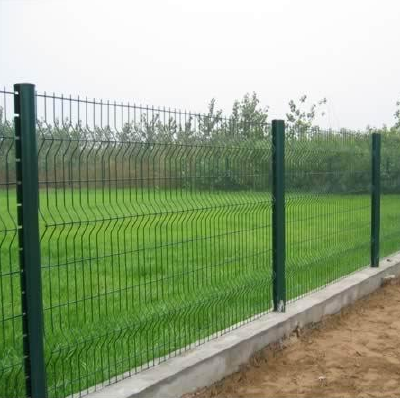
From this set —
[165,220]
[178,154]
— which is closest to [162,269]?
[165,220]

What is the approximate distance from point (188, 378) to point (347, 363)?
1.50 m

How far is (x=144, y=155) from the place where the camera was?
156 inches

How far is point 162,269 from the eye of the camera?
4.68 metres

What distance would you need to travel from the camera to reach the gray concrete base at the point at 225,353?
12.4 ft

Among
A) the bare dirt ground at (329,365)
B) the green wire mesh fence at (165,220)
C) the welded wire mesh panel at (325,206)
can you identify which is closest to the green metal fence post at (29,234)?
the green wire mesh fence at (165,220)

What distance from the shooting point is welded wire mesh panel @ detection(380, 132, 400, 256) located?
849 cm

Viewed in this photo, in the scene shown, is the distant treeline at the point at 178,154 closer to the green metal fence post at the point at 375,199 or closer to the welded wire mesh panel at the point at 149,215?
the welded wire mesh panel at the point at 149,215

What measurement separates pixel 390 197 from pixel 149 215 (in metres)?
5.69

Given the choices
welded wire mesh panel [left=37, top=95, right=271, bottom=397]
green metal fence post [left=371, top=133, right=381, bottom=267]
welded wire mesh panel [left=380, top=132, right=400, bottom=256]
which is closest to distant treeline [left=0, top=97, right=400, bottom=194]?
welded wire mesh panel [left=37, top=95, right=271, bottom=397]

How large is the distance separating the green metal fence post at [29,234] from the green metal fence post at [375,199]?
5.65 metres

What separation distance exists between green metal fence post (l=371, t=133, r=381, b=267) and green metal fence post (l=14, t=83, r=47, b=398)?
5.65 metres

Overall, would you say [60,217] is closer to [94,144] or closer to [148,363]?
[94,144]

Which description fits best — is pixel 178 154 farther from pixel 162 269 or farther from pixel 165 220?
pixel 162 269

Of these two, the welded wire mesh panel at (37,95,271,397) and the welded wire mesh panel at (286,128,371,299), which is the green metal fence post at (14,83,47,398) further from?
the welded wire mesh panel at (286,128,371,299)
